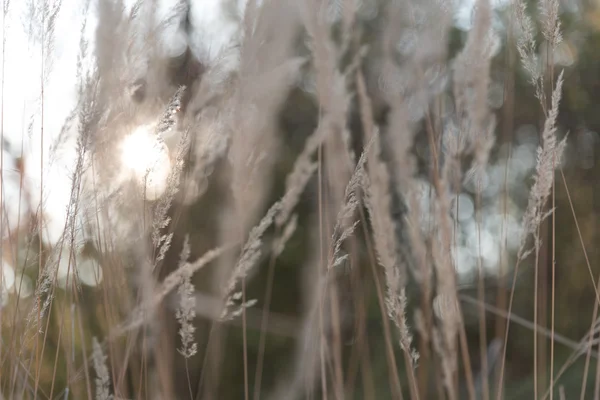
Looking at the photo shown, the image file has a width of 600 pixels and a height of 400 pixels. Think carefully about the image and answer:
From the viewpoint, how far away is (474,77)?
105 cm

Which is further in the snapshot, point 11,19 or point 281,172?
point 281,172

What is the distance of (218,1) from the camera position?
1.37 metres

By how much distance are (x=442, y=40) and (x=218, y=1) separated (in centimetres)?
50

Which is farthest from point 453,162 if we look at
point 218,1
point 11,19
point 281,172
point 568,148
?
point 568,148

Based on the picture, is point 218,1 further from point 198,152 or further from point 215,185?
point 215,185

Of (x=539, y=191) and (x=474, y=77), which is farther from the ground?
(x=474, y=77)

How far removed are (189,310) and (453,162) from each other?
0.47 m

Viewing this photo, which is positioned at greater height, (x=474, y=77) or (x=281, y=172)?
(x=281, y=172)

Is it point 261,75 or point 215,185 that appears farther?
point 215,185

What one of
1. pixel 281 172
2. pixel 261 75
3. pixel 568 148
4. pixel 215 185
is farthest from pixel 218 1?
pixel 568 148

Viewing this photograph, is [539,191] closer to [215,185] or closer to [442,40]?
[442,40]

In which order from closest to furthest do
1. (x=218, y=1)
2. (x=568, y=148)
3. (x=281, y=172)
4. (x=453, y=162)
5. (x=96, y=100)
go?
(x=96, y=100)
(x=453, y=162)
(x=218, y=1)
(x=281, y=172)
(x=568, y=148)

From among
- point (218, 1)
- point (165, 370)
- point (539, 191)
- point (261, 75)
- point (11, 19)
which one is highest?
point (218, 1)

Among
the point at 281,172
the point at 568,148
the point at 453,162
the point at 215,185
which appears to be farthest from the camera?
the point at 568,148
